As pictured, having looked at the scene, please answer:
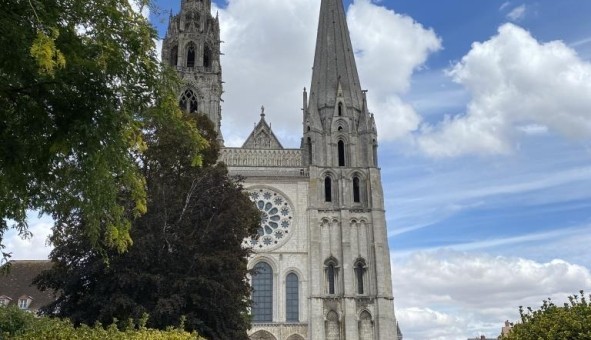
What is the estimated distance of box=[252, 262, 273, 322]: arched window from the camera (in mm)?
35344

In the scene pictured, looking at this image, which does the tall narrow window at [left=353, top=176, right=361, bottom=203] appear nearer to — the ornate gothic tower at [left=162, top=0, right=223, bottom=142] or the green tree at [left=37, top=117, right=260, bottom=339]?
the ornate gothic tower at [left=162, top=0, right=223, bottom=142]

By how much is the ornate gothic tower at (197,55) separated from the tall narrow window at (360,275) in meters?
12.4

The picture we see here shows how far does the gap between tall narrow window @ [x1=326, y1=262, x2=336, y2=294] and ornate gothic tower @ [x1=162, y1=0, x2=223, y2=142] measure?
36.9ft

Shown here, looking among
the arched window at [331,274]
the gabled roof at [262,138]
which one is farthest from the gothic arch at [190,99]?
the arched window at [331,274]

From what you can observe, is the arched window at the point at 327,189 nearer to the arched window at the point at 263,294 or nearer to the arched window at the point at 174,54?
the arched window at the point at 263,294

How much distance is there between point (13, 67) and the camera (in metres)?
6.73

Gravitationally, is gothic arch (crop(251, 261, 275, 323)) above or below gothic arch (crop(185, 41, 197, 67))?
below

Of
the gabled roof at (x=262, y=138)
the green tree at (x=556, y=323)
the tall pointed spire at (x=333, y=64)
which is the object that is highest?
the tall pointed spire at (x=333, y=64)

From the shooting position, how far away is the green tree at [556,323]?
10164 millimetres

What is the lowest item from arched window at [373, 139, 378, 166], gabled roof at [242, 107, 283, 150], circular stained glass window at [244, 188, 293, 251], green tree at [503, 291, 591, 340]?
green tree at [503, 291, 591, 340]

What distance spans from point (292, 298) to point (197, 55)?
18773mm

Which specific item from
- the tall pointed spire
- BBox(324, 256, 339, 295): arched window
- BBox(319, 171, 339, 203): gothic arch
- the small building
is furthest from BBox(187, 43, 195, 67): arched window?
BBox(324, 256, 339, 295): arched window

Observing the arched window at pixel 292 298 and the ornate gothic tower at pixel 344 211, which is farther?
the arched window at pixel 292 298

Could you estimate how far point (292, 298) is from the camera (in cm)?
3572
